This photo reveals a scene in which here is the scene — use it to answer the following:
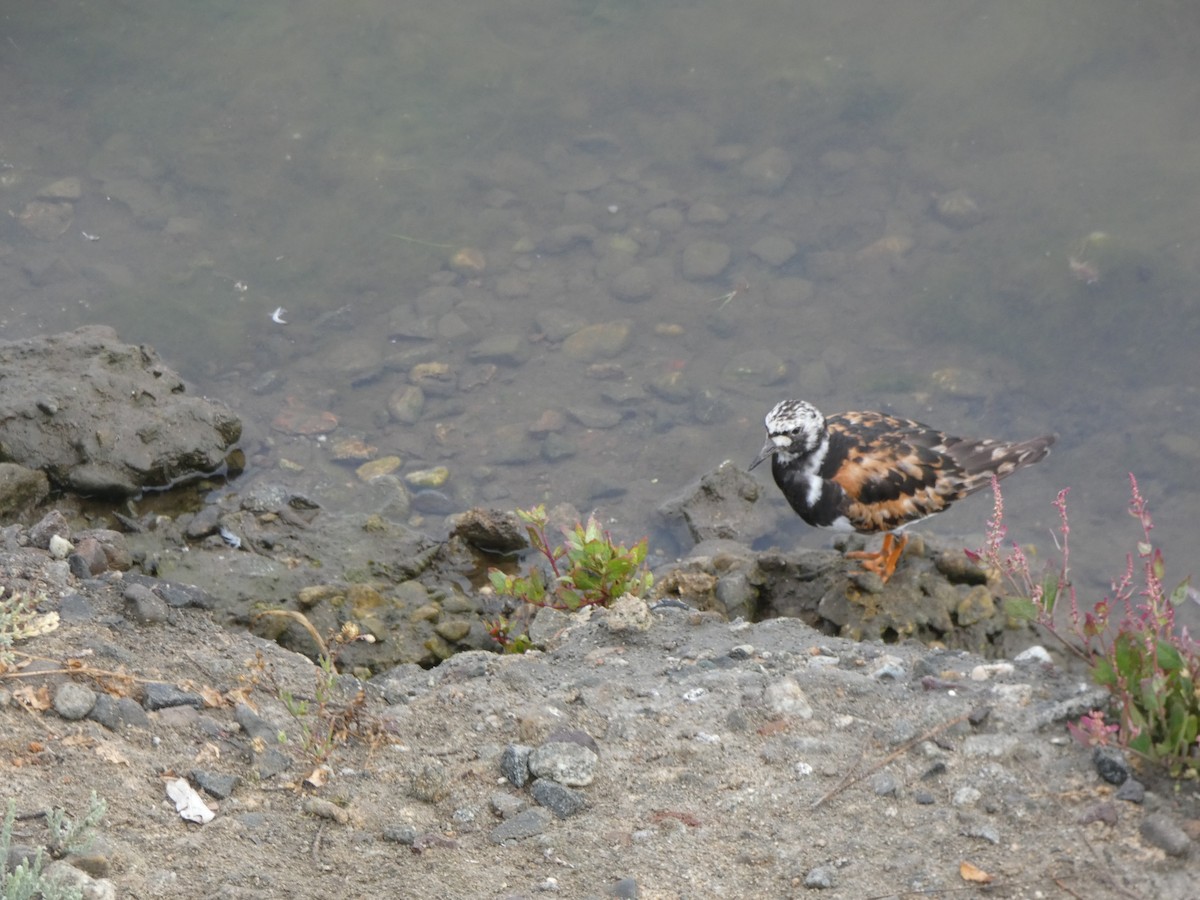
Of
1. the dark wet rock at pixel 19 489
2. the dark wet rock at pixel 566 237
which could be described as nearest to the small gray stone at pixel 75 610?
the dark wet rock at pixel 19 489

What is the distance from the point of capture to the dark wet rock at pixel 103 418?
24.3 feet

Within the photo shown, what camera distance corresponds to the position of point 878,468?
681cm

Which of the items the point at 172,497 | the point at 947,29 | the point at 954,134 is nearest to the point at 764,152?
the point at 954,134

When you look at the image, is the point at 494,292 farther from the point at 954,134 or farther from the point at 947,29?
the point at 947,29

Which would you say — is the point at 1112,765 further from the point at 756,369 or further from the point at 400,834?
the point at 756,369

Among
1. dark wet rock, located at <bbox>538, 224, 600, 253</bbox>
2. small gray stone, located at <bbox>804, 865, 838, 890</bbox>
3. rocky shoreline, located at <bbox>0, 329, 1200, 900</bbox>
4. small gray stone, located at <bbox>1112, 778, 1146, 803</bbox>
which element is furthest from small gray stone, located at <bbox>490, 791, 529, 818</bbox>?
dark wet rock, located at <bbox>538, 224, 600, 253</bbox>

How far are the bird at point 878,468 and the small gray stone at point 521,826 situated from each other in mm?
3489

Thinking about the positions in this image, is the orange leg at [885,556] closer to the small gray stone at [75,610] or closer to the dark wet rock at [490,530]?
the dark wet rock at [490,530]

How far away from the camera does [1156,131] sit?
12.1 meters

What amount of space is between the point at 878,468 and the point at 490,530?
2.49 m

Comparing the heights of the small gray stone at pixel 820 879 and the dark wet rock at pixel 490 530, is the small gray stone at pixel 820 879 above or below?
above

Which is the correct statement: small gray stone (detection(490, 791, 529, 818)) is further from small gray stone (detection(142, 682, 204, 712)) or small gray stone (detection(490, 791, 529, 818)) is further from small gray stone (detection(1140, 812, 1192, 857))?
small gray stone (detection(1140, 812, 1192, 857))

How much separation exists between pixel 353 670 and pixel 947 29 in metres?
11.5

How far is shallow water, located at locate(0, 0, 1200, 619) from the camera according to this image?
9.23m
